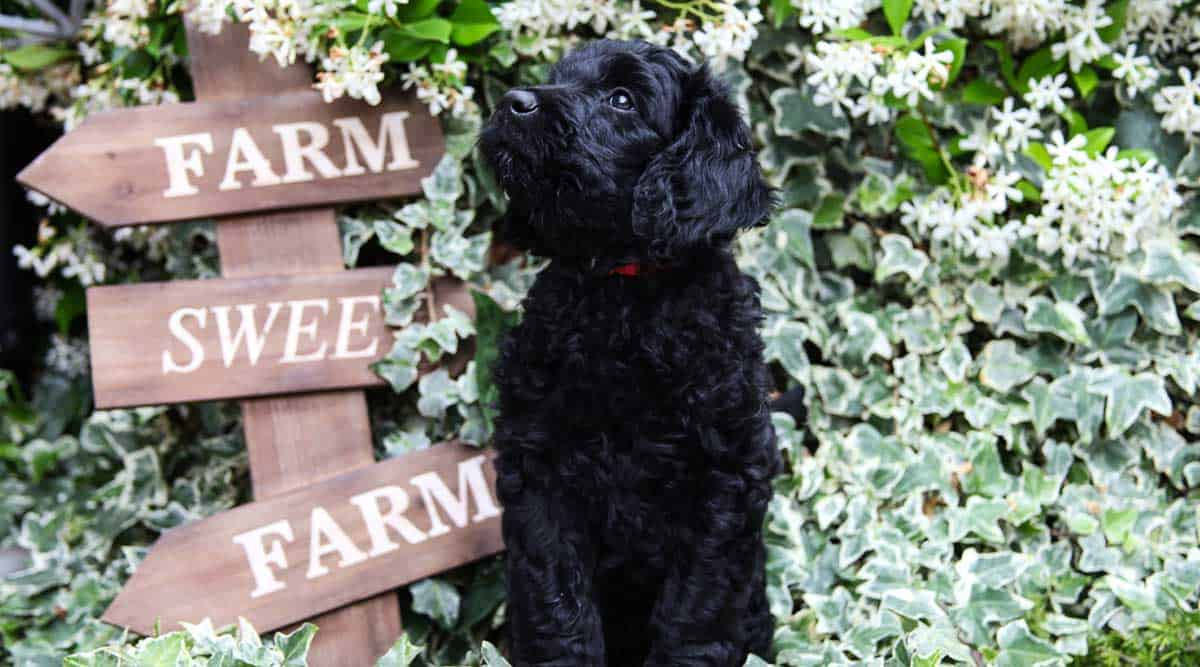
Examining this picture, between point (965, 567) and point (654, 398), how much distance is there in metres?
0.89

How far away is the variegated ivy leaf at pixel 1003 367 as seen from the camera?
2.50m

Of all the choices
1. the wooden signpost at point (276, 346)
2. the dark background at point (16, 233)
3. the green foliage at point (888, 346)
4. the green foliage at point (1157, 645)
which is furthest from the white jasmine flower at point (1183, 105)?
the dark background at point (16, 233)

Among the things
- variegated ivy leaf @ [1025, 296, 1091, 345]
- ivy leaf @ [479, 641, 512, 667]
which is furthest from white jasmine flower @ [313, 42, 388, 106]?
variegated ivy leaf @ [1025, 296, 1091, 345]

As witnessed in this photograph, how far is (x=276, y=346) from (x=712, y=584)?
1038mm

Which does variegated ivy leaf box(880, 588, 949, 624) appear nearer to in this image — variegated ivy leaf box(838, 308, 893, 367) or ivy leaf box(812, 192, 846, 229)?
variegated ivy leaf box(838, 308, 893, 367)

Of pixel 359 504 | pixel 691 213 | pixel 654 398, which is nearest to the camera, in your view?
pixel 691 213

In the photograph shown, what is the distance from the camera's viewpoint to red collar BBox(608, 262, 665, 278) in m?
1.69

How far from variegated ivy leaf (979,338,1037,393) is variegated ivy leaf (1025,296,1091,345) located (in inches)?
2.9

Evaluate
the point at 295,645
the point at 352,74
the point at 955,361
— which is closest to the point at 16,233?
the point at 352,74

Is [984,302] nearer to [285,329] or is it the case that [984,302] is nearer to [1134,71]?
[1134,71]

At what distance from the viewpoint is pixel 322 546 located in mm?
2113

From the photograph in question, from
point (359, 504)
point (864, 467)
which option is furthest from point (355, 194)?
point (864, 467)

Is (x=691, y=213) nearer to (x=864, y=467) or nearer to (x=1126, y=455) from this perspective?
(x=864, y=467)

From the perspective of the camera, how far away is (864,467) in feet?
7.86
